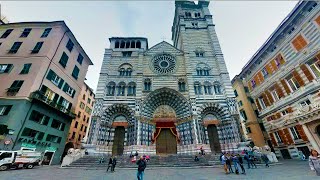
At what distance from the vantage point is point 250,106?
27938 millimetres

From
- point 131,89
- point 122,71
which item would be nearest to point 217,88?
point 131,89

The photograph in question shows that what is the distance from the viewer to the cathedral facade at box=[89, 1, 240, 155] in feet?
62.7

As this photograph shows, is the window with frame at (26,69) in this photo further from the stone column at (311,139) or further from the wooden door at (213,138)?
the stone column at (311,139)

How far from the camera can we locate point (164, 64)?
24594 millimetres

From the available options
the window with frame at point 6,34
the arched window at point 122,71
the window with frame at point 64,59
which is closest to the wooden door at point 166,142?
the arched window at point 122,71

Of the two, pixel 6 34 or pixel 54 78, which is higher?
pixel 6 34

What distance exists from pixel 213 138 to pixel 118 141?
37.9 feet

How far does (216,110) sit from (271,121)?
789 centimetres

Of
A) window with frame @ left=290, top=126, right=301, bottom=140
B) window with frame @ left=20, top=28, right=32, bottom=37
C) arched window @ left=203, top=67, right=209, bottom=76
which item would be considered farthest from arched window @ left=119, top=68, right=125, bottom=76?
window with frame @ left=290, top=126, right=301, bottom=140

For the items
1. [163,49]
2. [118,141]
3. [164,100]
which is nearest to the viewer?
[118,141]

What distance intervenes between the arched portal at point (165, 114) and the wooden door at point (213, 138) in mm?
3289

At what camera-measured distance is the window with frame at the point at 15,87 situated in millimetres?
17484

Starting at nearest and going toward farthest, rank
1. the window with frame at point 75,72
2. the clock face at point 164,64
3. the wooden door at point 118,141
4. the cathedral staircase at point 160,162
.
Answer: the cathedral staircase at point 160,162, the wooden door at point 118,141, the clock face at point 164,64, the window with frame at point 75,72

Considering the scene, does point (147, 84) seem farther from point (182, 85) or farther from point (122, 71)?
point (182, 85)
